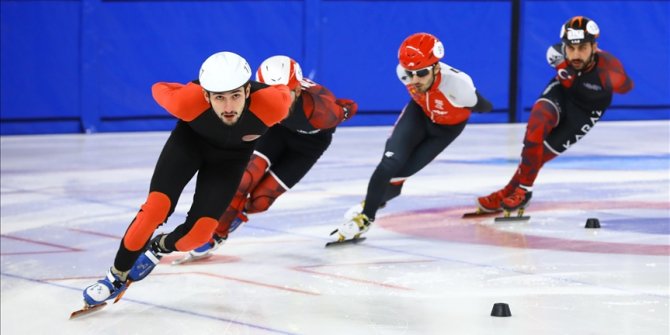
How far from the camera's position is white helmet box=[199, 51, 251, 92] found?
5133 millimetres

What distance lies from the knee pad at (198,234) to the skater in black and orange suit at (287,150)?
3.83 ft

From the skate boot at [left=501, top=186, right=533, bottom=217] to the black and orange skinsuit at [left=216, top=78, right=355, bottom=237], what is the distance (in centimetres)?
163

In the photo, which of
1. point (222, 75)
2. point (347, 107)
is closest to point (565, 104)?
point (347, 107)

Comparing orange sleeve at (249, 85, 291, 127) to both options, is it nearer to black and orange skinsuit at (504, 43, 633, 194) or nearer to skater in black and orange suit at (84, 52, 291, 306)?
skater in black and orange suit at (84, 52, 291, 306)

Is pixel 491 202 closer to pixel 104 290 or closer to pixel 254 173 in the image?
pixel 254 173

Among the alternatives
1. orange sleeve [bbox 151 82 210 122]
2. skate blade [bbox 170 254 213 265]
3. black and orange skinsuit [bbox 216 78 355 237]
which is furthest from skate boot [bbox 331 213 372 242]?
orange sleeve [bbox 151 82 210 122]

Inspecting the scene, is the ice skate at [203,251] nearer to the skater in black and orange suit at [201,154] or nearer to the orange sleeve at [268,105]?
the skater in black and orange suit at [201,154]

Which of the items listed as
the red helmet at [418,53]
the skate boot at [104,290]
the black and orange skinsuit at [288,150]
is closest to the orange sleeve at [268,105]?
the skate boot at [104,290]

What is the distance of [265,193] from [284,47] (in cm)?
910

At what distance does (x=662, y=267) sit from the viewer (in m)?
6.30

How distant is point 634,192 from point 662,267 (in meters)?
3.23

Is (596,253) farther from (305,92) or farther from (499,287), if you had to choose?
(305,92)

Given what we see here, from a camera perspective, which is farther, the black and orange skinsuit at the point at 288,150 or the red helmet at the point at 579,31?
the red helmet at the point at 579,31

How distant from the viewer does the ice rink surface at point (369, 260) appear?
5.26m
